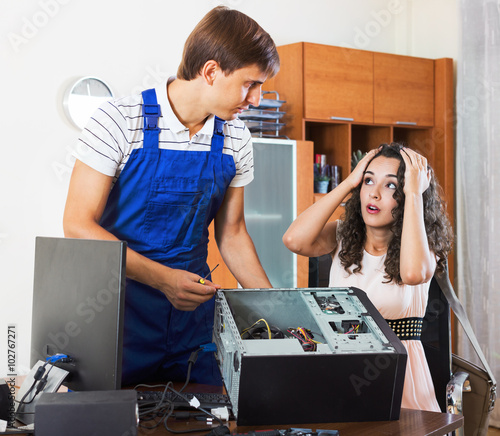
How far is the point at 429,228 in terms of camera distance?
2002 millimetres

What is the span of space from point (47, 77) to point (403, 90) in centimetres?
233

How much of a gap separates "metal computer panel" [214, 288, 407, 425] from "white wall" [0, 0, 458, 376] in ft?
7.28

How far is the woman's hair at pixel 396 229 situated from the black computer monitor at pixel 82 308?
3.29 ft

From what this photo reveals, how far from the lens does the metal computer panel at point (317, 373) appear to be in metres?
1.10

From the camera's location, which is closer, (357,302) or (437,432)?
(437,432)

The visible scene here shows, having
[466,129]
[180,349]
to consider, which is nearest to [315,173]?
[466,129]

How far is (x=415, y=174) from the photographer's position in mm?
1873

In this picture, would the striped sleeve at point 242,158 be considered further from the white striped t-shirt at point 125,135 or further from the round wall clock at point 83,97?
the round wall clock at point 83,97

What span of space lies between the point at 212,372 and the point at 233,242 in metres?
0.40

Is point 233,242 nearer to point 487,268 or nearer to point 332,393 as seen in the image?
point 332,393

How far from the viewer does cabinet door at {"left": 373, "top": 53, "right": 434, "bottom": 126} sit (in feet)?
13.7

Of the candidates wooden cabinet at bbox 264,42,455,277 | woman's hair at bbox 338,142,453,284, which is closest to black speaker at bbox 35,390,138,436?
woman's hair at bbox 338,142,453,284

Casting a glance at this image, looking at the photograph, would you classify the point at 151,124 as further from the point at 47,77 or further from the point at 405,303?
the point at 47,77

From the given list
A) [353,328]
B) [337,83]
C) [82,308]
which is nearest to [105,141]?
[82,308]
